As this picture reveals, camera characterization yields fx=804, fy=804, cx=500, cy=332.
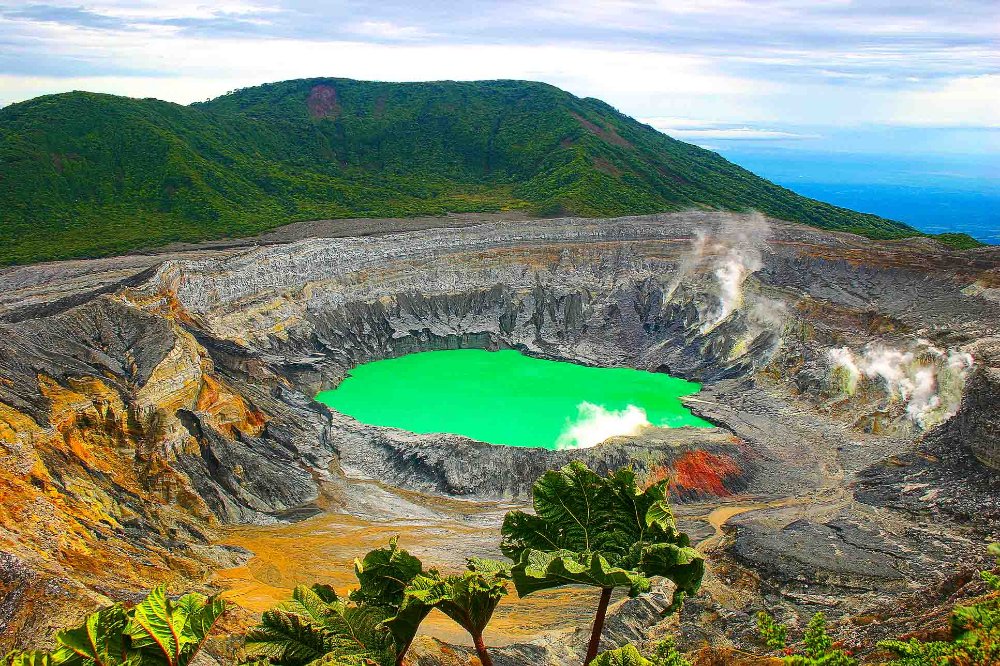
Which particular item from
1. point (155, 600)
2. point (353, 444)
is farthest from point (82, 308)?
point (155, 600)

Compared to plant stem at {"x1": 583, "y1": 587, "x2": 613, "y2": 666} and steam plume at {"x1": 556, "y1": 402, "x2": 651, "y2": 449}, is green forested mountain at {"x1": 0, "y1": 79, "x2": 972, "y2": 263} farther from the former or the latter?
plant stem at {"x1": 583, "y1": 587, "x2": 613, "y2": 666}

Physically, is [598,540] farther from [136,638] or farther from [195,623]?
[136,638]

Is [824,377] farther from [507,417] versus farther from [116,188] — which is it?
[116,188]

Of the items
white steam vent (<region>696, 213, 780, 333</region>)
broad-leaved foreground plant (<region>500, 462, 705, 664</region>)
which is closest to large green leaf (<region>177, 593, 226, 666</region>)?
broad-leaved foreground plant (<region>500, 462, 705, 664</region>)

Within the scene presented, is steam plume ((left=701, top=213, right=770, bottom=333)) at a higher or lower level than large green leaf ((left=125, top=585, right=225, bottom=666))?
higher

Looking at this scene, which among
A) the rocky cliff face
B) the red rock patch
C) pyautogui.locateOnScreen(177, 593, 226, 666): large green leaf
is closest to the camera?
pyautogui.locateOnScreen(177, 593, 226, 666): large green leaf

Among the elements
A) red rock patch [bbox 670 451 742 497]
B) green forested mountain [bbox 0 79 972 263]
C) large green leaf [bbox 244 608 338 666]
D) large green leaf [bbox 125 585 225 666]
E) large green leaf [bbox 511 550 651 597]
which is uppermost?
green forested mountain [bbox 0 79 972 263]
